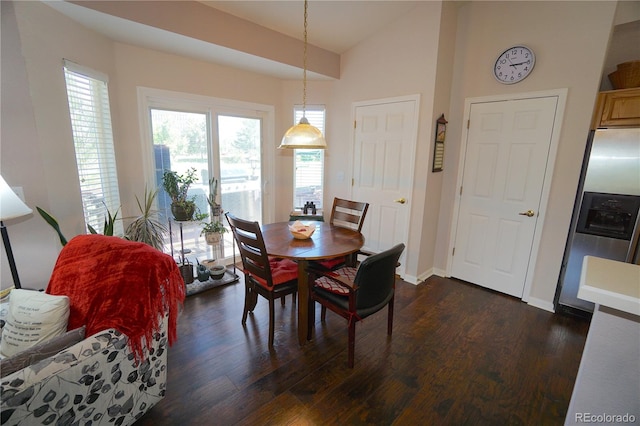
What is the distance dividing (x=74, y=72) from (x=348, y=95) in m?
2.77

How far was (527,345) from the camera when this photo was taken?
7.53 ft

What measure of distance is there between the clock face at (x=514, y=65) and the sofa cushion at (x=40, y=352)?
3838 millimetres

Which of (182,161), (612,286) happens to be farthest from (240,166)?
(612,286)

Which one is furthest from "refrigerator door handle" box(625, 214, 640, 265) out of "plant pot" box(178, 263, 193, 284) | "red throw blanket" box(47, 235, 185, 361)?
"plant pot" box(178, 263, 193, 284)

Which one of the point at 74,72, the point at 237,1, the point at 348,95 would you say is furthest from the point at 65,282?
the point at 348,95

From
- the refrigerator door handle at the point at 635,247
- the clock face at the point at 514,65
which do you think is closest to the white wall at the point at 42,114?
the clock face at the point at 514,65

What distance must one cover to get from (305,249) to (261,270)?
37 centimetres

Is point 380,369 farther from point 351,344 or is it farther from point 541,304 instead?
point 541,304

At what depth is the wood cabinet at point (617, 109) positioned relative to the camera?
221cm

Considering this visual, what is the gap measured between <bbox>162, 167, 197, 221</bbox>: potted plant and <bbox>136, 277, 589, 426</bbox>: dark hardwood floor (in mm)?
904

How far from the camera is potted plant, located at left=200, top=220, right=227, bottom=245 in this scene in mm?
3188

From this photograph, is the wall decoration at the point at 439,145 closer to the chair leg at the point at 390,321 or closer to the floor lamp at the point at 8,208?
the chair leg at the point at 390,321

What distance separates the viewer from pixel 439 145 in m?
3.20

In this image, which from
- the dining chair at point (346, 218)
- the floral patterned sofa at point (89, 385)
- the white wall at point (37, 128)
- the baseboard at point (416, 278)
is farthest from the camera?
the baseboard at point (416, 278)
